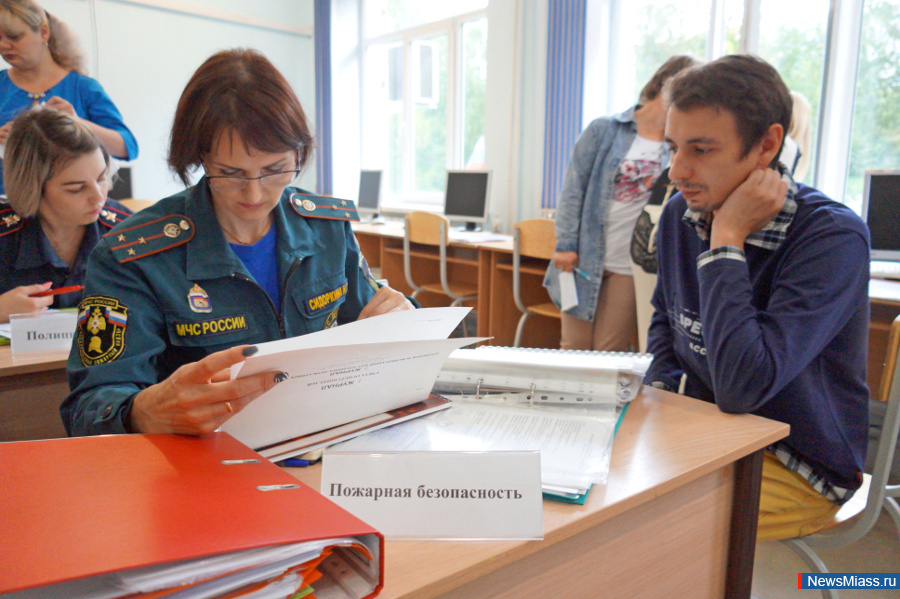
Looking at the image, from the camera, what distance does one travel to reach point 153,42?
17.6 ft

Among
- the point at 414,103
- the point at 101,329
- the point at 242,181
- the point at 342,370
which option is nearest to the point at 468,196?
the point at 414,103

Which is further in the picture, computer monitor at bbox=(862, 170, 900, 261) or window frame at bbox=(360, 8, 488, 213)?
window frame at bbox=(360, 8, 488, 213)

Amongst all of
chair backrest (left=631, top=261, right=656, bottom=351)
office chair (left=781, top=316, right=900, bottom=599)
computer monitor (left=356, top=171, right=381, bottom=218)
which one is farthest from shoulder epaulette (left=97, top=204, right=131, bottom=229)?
computer monitor (left=356, top=171, right=381, bottom=218)

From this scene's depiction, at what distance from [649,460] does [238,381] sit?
0.49m

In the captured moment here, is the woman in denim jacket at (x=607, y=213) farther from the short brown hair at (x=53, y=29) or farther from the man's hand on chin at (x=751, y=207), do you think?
the short brown hair at (x=53, y=29)

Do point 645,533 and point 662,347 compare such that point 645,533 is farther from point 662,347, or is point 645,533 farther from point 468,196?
point 468,196

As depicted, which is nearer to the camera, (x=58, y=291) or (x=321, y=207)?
(x=321, y=207)

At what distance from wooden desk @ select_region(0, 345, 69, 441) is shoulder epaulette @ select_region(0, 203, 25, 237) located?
1.26 feet

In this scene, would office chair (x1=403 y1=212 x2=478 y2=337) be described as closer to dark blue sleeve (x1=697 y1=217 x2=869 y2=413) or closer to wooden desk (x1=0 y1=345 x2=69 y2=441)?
wooden desk (x1=0 y1=345 x2=69 y2=441)

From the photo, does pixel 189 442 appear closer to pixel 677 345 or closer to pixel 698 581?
pixel 698 581

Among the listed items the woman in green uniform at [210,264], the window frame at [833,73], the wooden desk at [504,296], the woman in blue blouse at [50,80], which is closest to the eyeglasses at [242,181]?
the woman in green uniform at [210,264]

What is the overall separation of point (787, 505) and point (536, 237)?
2.23 metres

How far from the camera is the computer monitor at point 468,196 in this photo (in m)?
4.27

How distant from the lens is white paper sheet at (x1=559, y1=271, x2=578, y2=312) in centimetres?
270
